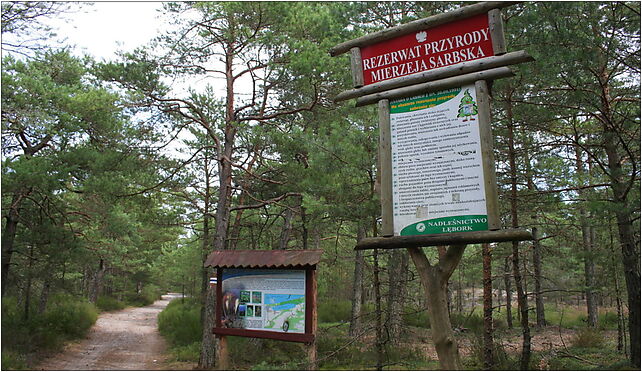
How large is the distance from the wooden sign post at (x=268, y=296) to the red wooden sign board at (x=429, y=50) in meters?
3.46

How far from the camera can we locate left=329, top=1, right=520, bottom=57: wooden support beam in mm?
3947

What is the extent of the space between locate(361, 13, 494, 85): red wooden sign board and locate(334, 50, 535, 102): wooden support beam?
7cm

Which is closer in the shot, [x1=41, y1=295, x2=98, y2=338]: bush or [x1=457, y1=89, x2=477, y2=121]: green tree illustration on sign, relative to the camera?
[x1=457, y1=89, x2=477, y2=121]: green tree illustration on sign

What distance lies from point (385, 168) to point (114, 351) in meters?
13.7

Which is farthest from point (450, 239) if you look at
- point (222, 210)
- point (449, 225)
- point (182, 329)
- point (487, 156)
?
point (182, 329)

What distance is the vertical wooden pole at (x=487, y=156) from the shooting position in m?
3.65

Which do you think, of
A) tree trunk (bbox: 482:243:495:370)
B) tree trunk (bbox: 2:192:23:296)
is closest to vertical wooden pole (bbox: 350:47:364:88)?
tree trunk (bbox: 482:243:495:370)

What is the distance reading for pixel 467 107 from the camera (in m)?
3.96

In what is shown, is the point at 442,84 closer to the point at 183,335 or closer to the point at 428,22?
the point at 428,22

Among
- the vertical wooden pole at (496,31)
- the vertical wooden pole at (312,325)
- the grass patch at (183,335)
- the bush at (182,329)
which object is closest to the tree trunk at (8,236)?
the grass patch at (183,335)

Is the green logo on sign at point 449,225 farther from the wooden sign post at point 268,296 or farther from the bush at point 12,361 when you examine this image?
the bush at point 12,361

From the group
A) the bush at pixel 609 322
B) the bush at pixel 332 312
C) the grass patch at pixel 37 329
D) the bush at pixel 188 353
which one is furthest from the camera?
the bush at pixel 332 312

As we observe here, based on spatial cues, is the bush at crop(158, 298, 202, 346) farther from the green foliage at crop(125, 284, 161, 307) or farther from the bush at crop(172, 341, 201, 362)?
the green foliage at crop(125, 284, 161, 307)

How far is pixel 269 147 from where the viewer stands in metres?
11.2
